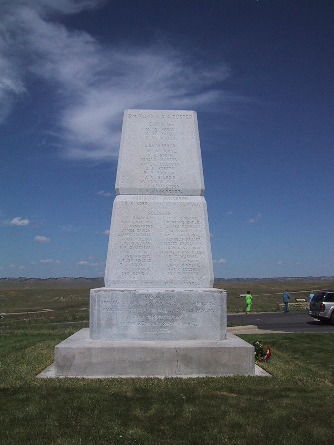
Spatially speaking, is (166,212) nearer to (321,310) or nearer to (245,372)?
(245,372)

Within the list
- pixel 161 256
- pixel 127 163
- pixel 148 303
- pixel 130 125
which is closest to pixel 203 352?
pixel 148 303

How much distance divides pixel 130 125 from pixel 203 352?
194 inches

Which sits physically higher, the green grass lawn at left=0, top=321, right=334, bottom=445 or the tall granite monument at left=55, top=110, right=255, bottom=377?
the tall granite monument at left=55, top=110, right=255, bottom=377

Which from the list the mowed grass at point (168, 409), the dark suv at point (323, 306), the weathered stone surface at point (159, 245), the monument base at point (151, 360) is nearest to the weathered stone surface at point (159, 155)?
the weathered stone surface at point (159, 245)

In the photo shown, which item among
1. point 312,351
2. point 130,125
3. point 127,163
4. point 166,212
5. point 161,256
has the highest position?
point 130,125

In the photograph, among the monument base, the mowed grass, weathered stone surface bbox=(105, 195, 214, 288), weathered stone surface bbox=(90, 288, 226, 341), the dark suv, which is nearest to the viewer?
the mowed grass

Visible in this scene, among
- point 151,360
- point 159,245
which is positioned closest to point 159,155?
point 159,245

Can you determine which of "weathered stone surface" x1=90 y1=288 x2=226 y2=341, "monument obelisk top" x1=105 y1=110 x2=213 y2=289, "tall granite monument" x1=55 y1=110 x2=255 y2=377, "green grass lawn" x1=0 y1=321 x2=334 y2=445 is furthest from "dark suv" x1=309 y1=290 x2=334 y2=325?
"weathered stone surface" x1=90 y1=288 x2=226 y2=341

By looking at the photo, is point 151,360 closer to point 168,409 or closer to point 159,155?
point 168,409

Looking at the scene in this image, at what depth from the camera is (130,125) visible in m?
9.16

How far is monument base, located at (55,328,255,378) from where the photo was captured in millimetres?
7281

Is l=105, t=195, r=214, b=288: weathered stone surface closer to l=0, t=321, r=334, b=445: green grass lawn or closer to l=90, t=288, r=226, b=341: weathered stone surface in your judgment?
l=90, t=288, r=226, b=341: weathered stone surface

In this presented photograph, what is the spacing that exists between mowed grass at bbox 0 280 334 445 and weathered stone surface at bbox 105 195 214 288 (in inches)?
80.9

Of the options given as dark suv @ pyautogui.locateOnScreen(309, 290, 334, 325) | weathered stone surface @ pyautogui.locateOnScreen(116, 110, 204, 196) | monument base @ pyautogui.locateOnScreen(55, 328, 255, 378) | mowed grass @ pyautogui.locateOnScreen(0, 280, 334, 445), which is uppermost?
weathered stone surface @ pyautogui.locateOnScreen(116, 110, 204, 196)
